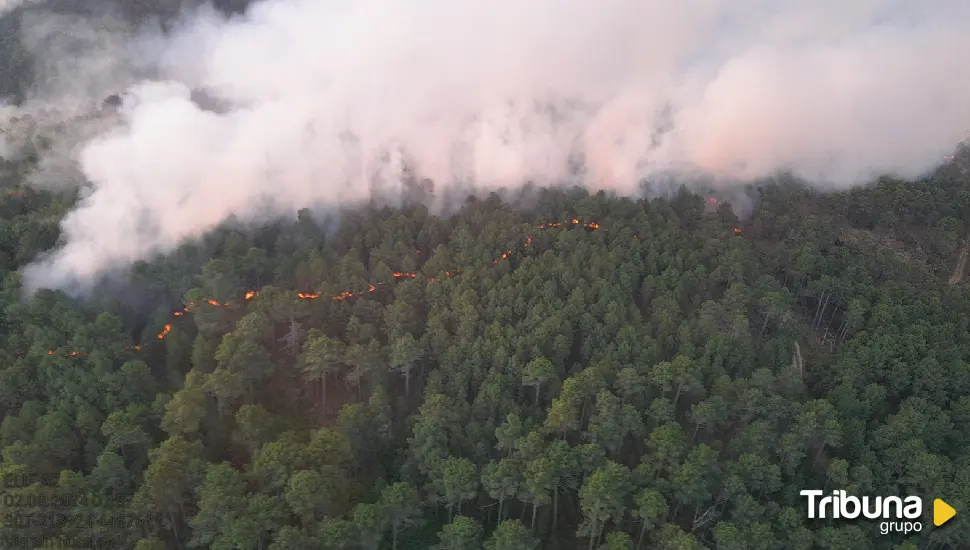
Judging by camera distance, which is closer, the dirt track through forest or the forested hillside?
the forested hillside

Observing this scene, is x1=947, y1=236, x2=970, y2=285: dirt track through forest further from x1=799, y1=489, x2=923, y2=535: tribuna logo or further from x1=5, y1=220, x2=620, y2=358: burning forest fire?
x1=5, y1=220, x2=620, y2=358: burning forest fire

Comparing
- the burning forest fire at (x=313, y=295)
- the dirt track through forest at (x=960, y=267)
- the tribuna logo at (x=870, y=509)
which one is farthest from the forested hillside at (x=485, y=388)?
the dirt track through forest at (x=960, y=267)

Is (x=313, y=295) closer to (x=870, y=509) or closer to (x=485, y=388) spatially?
(x=485, y=388)

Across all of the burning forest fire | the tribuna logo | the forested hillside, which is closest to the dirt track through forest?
the forested hillside

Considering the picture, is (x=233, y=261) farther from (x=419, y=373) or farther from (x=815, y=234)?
(x=815, y=234)

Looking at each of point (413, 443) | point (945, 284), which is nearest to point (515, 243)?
point (413, 443)

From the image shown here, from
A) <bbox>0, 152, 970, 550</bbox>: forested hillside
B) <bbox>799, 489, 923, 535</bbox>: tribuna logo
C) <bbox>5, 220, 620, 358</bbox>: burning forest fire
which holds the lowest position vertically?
<bbox>799, 489, 923, 535</bbox>: tribuna logo
